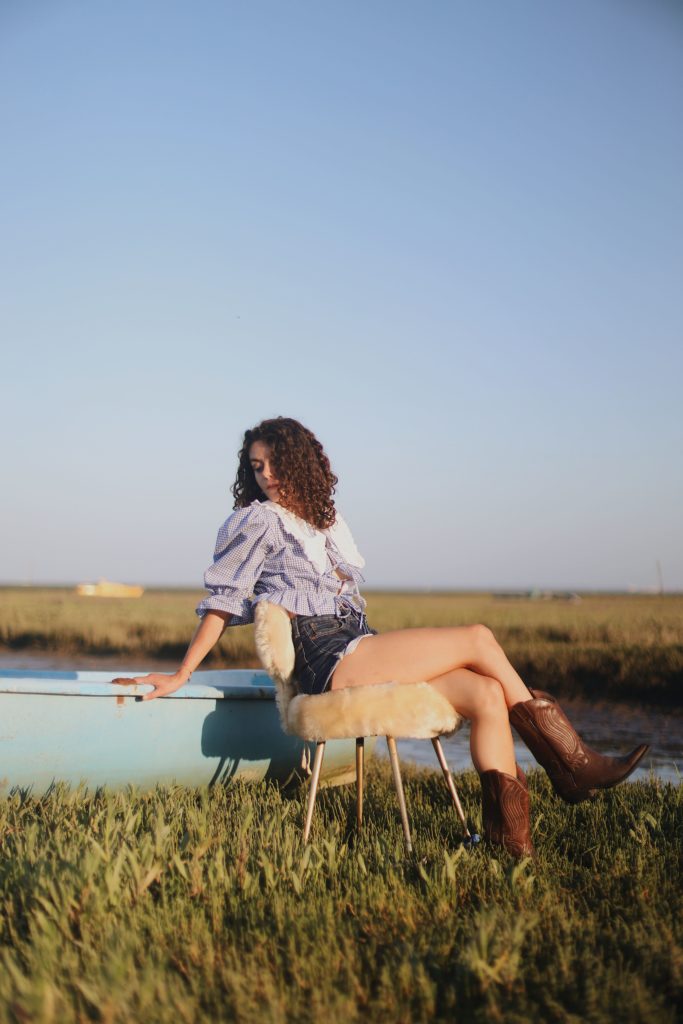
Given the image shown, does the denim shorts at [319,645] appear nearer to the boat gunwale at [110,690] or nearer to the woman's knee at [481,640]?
the woman's knee at [481,640]

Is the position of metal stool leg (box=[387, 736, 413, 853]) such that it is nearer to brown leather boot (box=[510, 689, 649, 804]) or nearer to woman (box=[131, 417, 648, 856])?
woman (box=[131, 417, 648, 856])

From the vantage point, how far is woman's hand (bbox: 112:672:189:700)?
13.1ft

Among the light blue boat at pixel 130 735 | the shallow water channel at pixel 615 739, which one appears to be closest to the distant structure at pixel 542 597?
the shallow water channel at pixel 615 739

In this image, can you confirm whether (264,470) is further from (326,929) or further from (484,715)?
(326,929)

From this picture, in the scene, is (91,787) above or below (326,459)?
below

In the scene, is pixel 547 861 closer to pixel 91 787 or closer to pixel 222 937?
pixel 222 937

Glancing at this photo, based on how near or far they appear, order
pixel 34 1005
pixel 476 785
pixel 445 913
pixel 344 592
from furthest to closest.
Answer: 1. pixel 476 785
2. pixel 344 592
3. pixel 445 913
4. pixel 34 1005

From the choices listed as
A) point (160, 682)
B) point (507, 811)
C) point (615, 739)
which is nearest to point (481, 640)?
point (507, 811)

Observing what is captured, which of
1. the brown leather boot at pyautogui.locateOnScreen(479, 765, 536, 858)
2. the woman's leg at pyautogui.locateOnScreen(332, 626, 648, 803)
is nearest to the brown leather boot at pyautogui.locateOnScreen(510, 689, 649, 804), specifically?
the woman's leg at pyautogui.locateOnScreen(332, 626, 648, 803)

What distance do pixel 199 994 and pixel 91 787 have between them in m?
2.45

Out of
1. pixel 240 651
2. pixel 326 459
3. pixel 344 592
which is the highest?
pixel 326 459

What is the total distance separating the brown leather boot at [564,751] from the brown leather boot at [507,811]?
18cm

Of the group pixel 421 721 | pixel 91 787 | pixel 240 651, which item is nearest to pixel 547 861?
pixel 421 721

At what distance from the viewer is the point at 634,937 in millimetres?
2656
